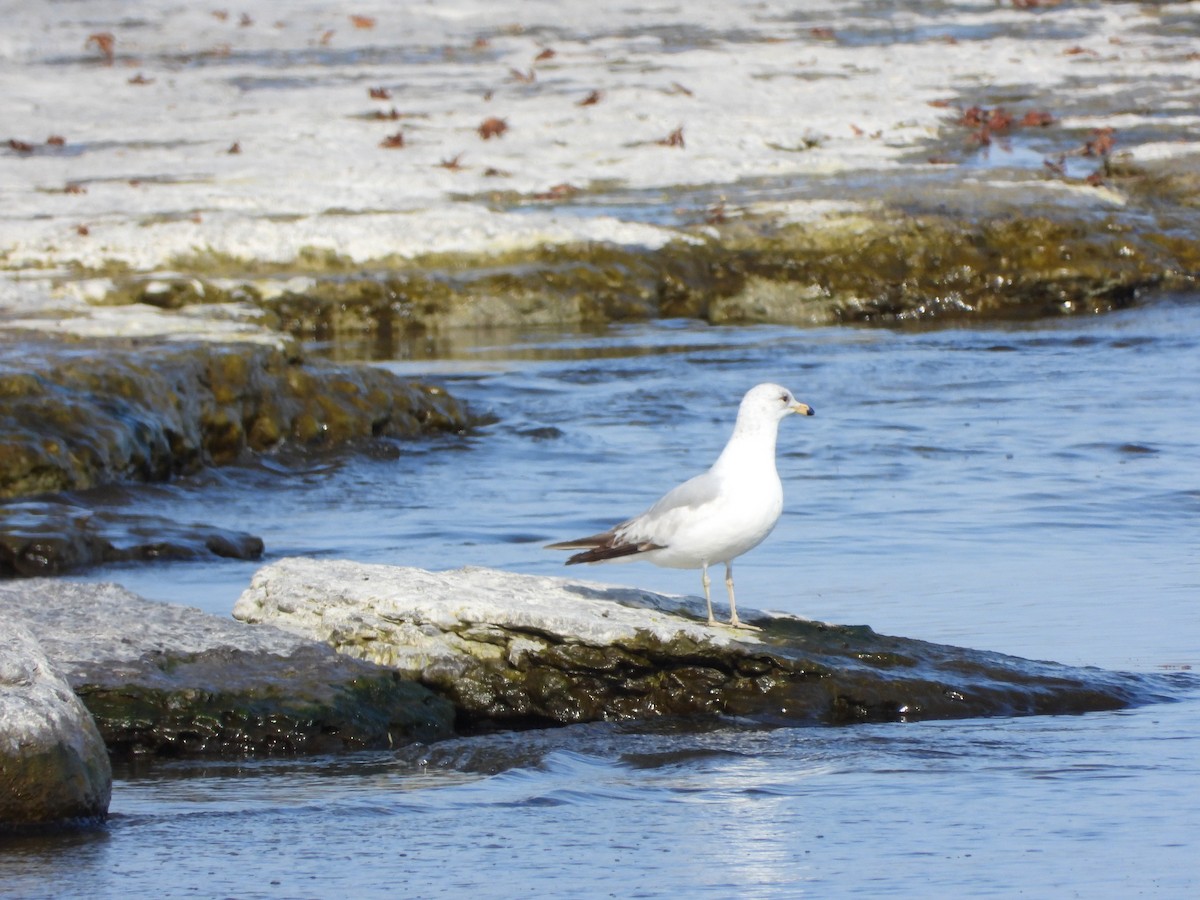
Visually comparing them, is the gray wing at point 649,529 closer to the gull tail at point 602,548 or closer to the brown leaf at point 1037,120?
the gull tail at point 602,548

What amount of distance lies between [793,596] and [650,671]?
6.87 ft

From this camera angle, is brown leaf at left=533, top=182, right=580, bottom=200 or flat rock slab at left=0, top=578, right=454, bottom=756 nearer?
flat rock slab at left=0, top=578, right=454, bottom=756

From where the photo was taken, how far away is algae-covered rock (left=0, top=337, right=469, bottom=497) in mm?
11945

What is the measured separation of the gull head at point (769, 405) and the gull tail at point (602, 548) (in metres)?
0.71

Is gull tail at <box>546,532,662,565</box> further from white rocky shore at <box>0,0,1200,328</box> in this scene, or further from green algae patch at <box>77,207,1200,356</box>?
green algae patch at <box>77,207,1200,356</box>

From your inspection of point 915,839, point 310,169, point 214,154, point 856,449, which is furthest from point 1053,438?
point 214,154

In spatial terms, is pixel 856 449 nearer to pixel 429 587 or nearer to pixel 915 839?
pixel 429 587

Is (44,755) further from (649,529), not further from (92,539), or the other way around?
(92,539)

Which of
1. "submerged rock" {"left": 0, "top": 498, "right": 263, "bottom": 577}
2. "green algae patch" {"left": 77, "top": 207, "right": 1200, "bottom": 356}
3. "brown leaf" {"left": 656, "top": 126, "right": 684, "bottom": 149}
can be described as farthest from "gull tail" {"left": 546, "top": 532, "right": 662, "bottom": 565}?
"brown leaf" {"left": 656, "top": 126, "right": 684, "bottom": 149}

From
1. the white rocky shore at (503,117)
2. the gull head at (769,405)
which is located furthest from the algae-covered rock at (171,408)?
the gull head at (769,405)

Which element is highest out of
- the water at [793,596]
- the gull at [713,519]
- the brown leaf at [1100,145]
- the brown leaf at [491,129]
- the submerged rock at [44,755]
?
the brown leaf at [491,129]

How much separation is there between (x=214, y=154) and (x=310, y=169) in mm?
2118

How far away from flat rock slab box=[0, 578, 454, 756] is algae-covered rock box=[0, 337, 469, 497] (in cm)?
471

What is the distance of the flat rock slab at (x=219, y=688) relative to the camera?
22.1 ft
